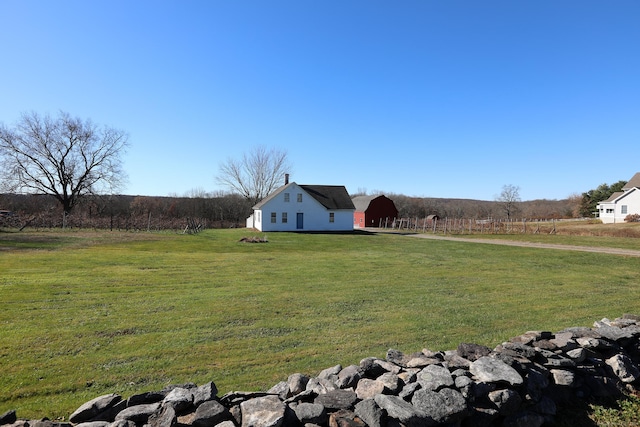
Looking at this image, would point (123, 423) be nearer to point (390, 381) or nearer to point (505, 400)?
point (390, 381)

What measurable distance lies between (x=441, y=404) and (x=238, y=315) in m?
4.70

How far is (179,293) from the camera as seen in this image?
8438mm

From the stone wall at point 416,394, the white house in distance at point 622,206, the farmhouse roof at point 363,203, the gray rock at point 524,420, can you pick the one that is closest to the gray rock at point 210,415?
the stone wall at point 416,394

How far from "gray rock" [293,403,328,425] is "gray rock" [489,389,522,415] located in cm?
160

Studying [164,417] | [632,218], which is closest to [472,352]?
[164,417]

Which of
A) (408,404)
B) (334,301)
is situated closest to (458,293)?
(334,301)

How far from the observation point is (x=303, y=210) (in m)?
37.0

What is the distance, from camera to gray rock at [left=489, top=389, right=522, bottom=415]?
10.3 feet

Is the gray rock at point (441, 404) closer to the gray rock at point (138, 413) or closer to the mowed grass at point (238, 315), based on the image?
the mowed grass at point (238, 315)

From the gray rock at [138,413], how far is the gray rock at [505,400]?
9.77 ft

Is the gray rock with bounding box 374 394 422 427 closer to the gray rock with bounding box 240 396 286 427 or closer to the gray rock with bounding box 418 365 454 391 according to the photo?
the gray rock with bounding box 418 365 454 391

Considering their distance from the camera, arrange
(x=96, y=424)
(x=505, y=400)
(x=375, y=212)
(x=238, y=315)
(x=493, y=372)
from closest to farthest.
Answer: (x=96, y=424) → (x=505, y=400) → (x=493, y=372) → (x=238, y=315) → (x=375, y=212)

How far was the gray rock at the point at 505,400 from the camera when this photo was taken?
123 inches

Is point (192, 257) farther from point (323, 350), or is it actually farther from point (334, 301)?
point (323, 350)
